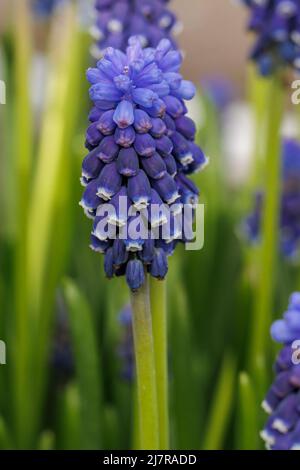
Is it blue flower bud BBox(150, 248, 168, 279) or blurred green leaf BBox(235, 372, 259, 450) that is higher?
blue flower bud BBox(150, 248, 168, 279)

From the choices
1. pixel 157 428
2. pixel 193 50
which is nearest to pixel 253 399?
pixel 157 428

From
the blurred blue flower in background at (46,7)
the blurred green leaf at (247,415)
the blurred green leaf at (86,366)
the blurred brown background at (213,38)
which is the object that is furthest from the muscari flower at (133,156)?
the blurred brown background at (213,38)

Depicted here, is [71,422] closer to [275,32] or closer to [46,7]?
[275,32]

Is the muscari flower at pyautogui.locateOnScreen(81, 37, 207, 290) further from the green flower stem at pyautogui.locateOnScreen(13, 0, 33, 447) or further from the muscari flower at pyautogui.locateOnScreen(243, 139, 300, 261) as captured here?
the muscari flower at pyautogui.locateOnScreen(243, 139, 300, 261)

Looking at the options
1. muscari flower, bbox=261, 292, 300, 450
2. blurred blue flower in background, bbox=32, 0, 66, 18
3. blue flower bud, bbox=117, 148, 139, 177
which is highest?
blurred blue flower in background, bbox=32, 0, 66, 18

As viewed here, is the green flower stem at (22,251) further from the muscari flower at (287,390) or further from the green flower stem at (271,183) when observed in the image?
the muscari flower at (287,390)

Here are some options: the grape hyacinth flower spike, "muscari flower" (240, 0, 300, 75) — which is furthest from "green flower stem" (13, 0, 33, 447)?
the grape hyacinth flower spike

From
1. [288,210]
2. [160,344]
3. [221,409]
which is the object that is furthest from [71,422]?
[288,210]
